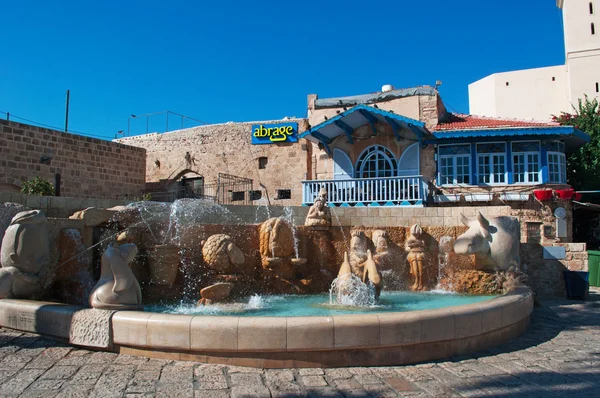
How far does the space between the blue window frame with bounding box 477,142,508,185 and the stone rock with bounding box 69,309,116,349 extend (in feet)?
45.5

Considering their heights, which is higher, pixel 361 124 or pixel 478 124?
pixel 361 124

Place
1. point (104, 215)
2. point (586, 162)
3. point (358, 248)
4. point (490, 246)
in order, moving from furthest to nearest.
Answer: point (586, 162) → point (358, 248) → point (490, 246) → point (104, 215)

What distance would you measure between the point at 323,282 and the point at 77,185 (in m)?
13.5

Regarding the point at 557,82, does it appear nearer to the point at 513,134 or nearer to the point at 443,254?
the point at 513,134

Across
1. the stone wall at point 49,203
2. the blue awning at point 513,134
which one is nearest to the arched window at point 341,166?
the blue awning at point 513,134

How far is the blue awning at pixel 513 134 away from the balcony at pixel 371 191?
1821 millimetres

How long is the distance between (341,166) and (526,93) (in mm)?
18426

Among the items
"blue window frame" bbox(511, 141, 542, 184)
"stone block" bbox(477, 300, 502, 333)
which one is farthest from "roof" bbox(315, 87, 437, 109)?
"stone block" bbox(477, 300, 502, 333)

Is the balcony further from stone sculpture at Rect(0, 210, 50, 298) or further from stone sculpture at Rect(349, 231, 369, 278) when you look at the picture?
stone sculpture at Rect(0, 210, 50, 298)

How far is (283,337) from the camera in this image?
4.38 metres

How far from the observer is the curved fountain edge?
439 centimetres

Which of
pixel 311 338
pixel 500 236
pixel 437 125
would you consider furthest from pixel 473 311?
pixel 437 125

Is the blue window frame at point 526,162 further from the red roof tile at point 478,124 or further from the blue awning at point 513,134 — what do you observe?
the red roof tile at point 478,124

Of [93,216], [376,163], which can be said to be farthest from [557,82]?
[93,216]
